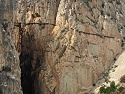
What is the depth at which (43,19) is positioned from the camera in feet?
198

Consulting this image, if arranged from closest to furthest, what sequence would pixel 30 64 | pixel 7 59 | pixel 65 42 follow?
pixel 7 59 → pixel 65 42 → pixel 30 64

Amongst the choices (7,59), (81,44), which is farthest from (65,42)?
(7,59)

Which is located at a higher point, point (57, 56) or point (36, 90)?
point (57, 56)

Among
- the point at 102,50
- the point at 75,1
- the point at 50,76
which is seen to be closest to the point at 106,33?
the point at 102,50

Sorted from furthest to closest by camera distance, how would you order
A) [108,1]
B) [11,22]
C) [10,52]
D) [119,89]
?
[108,1], [119,89], [11,22], [10,52]

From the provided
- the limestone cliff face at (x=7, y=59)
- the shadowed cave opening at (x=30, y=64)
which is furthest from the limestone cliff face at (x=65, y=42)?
the limestone cliff face at (x=7, y=59)

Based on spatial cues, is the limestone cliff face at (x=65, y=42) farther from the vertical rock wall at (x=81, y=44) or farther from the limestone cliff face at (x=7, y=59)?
the limestone cliff face at (x=7, y=59)

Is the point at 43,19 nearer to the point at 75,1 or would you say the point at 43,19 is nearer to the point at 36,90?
the point at 75,1

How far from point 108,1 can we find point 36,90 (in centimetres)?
1925

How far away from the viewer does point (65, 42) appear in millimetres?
57750

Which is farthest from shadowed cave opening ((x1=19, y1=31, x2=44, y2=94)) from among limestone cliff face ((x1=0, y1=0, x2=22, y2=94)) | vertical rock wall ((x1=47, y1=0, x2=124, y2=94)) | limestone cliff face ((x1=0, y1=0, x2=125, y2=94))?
limestone cliff face ((x1=0, y1=0, x2=22, y2=94))

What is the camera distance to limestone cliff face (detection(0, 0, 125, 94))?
5669 cm

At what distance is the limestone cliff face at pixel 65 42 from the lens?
5669cm

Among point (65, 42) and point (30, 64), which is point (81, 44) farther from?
point (30, 64)
